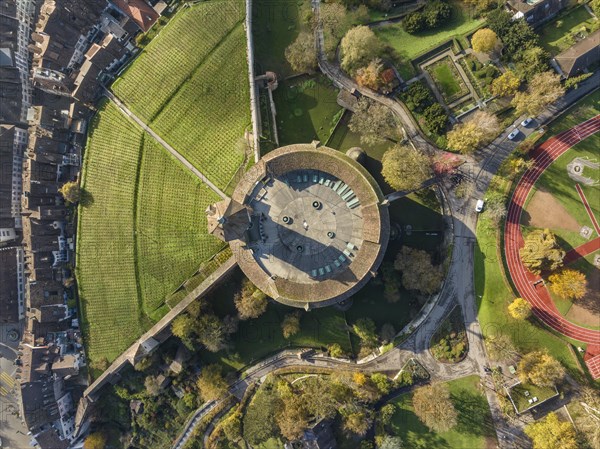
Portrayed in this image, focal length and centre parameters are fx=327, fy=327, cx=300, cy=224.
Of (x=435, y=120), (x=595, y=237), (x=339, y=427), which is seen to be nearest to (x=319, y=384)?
(x=339, y=427)

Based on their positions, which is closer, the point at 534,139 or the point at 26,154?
the point at 534,139

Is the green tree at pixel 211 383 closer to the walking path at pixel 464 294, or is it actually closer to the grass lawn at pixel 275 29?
the walking path at pixel 464 294

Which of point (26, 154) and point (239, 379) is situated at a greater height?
point (26, 154)

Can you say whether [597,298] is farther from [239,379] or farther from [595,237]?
[239,379]

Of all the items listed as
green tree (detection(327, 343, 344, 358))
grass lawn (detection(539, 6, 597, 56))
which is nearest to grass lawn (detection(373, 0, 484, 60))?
grass lawn (detection(539, 6, 597, 56))

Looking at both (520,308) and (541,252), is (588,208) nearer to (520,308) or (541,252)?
(541,252)

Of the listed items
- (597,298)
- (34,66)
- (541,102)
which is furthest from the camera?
(34,66)

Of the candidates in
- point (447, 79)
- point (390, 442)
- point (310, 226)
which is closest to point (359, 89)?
point (447, 79)

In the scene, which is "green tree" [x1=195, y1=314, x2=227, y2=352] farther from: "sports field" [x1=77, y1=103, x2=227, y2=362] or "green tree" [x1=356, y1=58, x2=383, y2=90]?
"green tree" [x1=356, y1=58, x2=383, y2=90]
